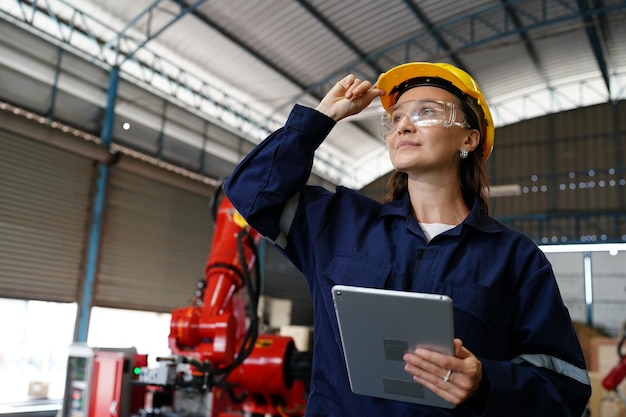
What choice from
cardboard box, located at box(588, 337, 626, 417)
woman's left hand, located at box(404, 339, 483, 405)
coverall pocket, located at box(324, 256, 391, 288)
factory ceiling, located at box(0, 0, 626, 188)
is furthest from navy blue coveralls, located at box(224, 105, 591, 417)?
factory ceiling, located at box(0, 0, 626, 188)

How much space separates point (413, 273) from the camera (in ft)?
5.47

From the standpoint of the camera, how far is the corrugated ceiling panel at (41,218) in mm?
9047

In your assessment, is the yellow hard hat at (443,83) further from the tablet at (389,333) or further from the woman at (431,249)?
the tablet at (389,333)

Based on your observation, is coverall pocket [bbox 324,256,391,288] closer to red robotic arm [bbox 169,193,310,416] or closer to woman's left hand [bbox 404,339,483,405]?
woman's left hand [bbox 404,339,483,405]

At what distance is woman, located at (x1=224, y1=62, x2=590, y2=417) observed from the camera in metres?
1.49

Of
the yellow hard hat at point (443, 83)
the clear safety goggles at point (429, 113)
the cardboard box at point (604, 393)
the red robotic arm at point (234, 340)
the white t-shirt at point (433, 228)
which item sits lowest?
the cardboard box at point (604, 393)

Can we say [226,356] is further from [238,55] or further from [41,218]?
[238,55]

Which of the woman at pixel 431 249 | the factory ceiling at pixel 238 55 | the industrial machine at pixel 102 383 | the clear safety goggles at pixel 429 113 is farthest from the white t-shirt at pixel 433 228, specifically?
the factory ceiling at pixel 238 55

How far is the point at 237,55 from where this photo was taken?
13.0 meters

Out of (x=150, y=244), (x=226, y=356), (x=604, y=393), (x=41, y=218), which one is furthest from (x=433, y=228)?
(x=150, y=244)

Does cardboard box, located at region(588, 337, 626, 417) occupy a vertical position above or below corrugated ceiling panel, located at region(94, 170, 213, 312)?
below

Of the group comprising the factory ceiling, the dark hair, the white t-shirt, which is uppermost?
the factory ceiling

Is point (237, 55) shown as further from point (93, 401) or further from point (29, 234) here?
point (93, 401)

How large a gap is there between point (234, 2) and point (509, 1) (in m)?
5.95
